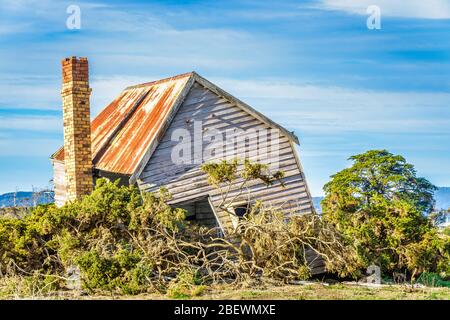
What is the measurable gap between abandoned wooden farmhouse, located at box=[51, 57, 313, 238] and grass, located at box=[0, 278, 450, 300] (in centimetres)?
366

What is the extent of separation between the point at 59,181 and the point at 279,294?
11.9 meters

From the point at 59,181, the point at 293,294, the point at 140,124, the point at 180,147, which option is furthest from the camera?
the point at 59,181

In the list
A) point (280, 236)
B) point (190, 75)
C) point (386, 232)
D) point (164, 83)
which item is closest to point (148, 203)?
point (280, 236)

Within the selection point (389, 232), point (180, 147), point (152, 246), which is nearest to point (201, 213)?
point (180, 147)

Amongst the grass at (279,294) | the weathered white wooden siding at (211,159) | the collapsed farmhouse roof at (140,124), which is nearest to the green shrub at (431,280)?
the grass at (279,294)

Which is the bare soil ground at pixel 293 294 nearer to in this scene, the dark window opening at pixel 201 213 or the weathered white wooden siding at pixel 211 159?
the weathered white wooden siding at pixel 211 159

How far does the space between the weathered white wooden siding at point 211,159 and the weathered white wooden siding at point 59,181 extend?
520 centimetres

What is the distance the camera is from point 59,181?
26469 millimetres

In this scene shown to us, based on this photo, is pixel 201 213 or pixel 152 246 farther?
pixel 201 213

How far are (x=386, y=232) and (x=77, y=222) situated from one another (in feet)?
31.1

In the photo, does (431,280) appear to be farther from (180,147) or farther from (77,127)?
(77,127)

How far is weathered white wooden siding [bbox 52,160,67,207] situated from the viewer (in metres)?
25.8
